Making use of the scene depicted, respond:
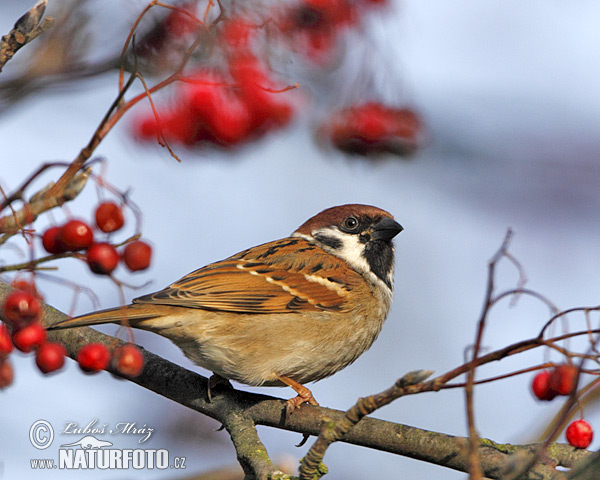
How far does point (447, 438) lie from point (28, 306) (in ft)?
4.75

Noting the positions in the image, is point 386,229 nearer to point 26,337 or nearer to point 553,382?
point 553,382

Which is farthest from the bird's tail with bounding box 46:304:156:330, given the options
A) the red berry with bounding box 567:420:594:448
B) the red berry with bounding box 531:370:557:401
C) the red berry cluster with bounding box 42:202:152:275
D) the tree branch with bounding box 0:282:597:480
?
the red berry with bounding box 567:420:594:448

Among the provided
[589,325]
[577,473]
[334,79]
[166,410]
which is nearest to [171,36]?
[334,79]

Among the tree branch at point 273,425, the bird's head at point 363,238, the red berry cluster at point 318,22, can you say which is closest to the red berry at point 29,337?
the tree branch at point 273,425

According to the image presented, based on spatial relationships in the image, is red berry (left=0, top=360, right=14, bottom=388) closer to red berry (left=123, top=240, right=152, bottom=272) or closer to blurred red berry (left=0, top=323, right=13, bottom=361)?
blurred red berry (left=0, top=323, right=13, bottom=361)

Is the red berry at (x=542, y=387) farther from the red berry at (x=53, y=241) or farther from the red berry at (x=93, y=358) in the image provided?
the red berry at (x=53, y=241)

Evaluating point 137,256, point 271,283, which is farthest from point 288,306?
point 137,256

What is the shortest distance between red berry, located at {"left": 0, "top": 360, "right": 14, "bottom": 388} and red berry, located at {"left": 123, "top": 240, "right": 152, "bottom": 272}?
0.50 metres

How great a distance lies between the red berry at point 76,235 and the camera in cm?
219

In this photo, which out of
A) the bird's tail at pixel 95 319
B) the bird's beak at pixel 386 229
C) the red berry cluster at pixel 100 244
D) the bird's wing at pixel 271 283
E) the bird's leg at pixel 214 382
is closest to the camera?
the red berry cluster at pixel 100 244

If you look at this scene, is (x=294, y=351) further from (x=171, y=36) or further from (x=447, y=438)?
(x=171, y=36)

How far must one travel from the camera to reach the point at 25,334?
2238 mm

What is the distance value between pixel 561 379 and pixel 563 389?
4cm

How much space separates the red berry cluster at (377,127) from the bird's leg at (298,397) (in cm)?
116
